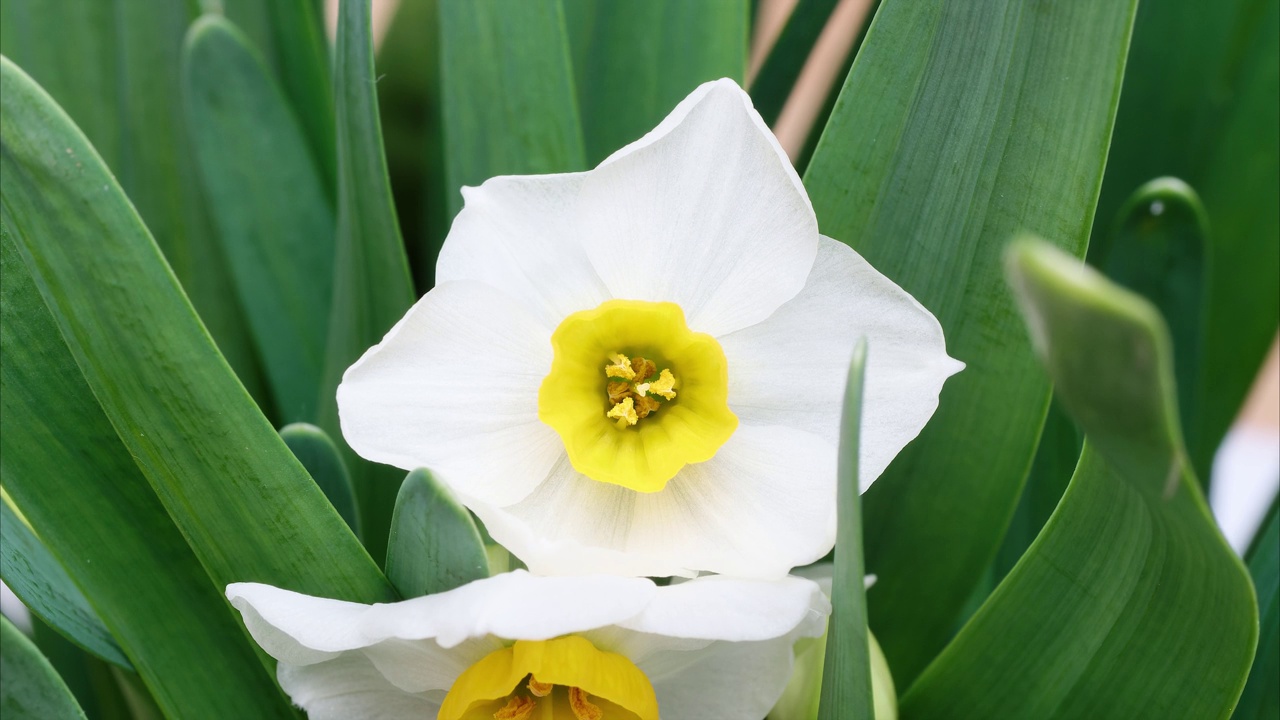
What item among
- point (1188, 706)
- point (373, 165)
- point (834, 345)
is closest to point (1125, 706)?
point (1188, 706)

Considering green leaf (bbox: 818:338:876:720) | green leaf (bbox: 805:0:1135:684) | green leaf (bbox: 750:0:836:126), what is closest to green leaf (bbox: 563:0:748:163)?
green leaf (bbox: 750:0:836:126)

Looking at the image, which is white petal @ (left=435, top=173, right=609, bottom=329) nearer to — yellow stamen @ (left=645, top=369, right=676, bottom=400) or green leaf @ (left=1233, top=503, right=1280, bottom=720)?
yellow stamen @ (left=645, top=369, right=676, bottom=400)

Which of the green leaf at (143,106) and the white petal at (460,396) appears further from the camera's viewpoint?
the green leaf at (143,106)

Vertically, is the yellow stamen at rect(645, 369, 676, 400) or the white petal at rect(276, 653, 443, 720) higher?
the yellow stamen at rect(645, 369, 676, 400)

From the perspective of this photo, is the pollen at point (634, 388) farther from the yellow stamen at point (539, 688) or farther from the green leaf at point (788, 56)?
the green leaf at point (788, 56)

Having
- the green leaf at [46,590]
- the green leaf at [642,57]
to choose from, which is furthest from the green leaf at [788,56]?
the green leaf at [46,590]

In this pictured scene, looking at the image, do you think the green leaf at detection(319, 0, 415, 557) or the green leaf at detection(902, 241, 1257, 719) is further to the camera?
the green leaf at detection(319, 0, 415, 557)
